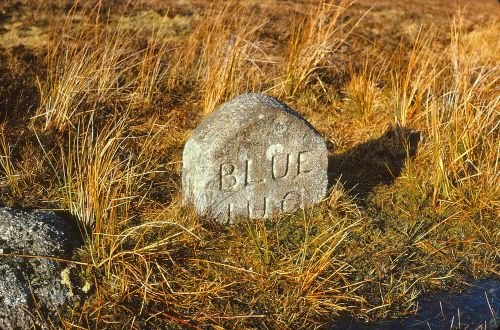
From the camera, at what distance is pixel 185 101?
6.12m

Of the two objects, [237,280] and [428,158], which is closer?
[237,280]

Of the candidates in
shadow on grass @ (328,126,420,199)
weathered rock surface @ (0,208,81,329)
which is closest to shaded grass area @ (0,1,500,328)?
shadow on grass @ (328,126,420,199)

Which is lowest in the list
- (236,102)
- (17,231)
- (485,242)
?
(485,242)

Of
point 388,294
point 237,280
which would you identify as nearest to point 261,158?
point 237,280

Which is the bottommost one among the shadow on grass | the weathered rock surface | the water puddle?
the water puddle

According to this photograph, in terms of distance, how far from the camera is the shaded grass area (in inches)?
138

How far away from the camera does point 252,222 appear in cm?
409

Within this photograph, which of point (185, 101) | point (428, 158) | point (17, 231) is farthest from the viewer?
point (185, 101)

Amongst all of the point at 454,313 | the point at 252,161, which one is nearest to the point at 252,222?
the point at 252,161

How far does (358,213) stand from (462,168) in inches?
35.3

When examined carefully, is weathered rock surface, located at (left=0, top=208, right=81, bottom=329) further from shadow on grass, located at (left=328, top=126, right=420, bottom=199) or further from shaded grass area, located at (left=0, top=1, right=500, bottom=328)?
shadow on grass, located at (left=328, top=126, right=420, bottom=199)

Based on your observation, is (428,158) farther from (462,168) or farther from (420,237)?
(420,237)

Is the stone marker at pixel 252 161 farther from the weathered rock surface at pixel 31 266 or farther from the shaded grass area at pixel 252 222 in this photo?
the weathered rock surface at pixel 31 266

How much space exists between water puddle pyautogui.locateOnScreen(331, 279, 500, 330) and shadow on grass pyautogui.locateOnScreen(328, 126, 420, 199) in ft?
3.45
